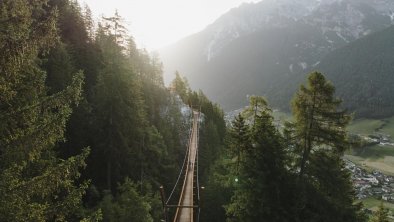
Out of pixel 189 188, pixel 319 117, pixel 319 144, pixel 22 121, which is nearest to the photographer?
pixel 22 121

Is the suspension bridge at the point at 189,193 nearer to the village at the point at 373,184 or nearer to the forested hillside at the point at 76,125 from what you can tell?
the forested hillside at the point at 76,125

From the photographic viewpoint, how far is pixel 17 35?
37.4 feet

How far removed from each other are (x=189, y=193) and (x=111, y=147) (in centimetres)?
1069

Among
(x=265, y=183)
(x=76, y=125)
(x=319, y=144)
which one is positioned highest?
(x=76, y=125)

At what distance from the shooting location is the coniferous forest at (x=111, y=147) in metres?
12.0

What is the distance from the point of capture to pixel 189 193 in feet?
135

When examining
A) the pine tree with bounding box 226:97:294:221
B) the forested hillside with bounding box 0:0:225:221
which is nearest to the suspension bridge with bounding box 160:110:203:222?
the forested hillside with bounding box 0:0:225:221

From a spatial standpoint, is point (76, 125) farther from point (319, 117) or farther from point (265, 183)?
point (319, 117)

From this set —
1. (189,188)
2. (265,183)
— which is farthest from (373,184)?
(265,183)

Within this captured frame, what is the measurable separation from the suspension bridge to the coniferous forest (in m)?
2.14

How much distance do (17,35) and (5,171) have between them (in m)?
4.08

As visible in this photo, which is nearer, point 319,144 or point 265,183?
point 319,144

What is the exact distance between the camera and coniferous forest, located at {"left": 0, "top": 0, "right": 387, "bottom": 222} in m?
12.0

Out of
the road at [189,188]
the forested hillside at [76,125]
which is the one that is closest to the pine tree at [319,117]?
the road at [189,188]
